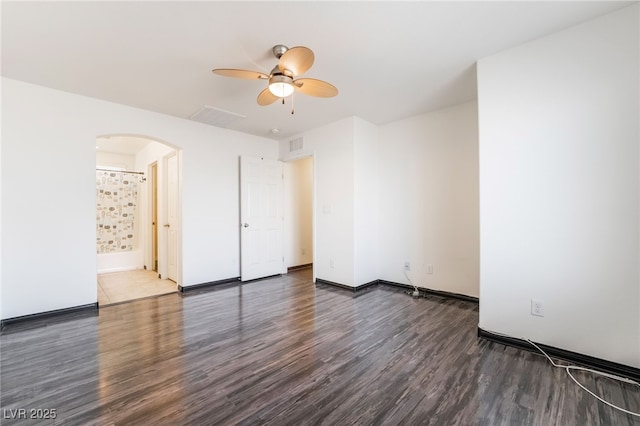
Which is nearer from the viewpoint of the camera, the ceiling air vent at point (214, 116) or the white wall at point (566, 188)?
the white wall at point (566, 188)

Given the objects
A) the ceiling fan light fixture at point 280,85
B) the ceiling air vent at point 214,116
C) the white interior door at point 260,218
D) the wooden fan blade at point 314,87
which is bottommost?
the white interior door at point 260,218

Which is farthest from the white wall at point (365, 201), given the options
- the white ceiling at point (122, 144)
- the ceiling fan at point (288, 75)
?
the white ceiling at point (122, 144)

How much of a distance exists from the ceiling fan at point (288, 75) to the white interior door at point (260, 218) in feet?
7.79

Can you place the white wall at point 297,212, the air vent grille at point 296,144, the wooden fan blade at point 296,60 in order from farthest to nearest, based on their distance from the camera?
the white wall at point 297,212 < the air vent grille at point 296,144 < the wooden fan blade at point 296,60

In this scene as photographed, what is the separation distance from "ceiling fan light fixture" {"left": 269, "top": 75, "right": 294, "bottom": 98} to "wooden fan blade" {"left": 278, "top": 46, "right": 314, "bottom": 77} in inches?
2.4

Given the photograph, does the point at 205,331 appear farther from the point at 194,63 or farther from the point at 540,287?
the point at 540,287

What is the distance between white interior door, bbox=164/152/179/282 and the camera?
15.0ft

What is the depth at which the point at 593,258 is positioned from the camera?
2.07 m

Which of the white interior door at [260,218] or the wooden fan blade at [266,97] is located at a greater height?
the wooden fan blade at [266,97]

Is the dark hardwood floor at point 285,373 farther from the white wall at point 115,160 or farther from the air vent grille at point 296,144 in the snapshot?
the white wall at point 115,160

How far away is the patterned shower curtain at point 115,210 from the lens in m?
5.75

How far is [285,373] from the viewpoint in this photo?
1980 mm

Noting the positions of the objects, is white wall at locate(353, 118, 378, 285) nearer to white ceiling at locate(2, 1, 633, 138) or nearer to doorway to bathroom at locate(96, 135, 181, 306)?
white ceiling at locate(2, 1, 633, 138)

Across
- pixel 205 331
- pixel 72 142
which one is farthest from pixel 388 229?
pixel 72 142
